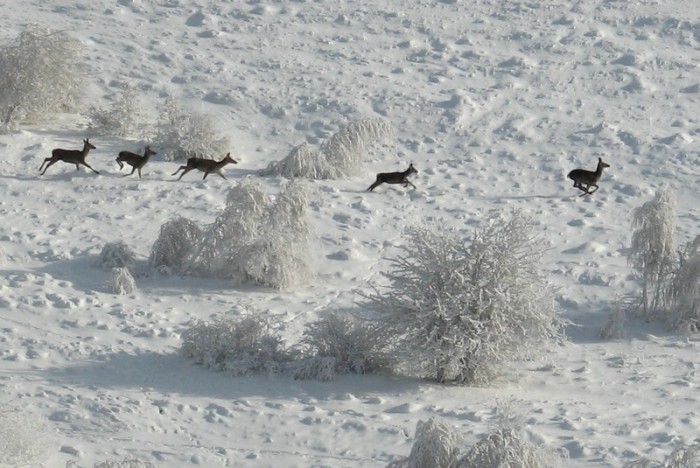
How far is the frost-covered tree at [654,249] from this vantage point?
18.5 m

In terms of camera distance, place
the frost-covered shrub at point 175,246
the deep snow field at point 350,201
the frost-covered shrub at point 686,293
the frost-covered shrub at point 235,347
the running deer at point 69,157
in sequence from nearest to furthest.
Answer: the deep snow field at point 350,201 → the frost-covered shrub at point 235,347 → the frost-covered shrub at point 686,293 → the frost-covered shrub at point 175,246 → the running deer at point 69,157

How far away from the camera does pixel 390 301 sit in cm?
1562

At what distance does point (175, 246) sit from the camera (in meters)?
19.0

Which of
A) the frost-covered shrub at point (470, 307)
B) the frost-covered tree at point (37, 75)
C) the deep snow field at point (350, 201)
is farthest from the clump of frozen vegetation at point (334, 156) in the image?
the frost-covered shrub at point (470, 307)

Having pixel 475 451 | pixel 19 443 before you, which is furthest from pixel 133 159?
pixel 475 451

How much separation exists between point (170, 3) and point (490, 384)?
18384mm

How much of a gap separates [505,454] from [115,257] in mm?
8983

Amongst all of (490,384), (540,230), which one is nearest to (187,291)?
(490,384)

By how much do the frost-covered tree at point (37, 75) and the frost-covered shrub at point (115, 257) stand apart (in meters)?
6.08

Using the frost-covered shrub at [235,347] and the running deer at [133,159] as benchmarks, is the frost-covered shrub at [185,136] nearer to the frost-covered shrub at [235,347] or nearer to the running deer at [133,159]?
the running deer at [133,159]

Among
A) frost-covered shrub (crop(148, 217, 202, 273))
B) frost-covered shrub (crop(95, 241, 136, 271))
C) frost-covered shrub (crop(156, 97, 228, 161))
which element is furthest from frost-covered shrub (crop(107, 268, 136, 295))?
frost-covered shrub (crop(156, 97, 228, 161))

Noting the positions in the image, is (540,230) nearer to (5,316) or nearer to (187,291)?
(187,291)

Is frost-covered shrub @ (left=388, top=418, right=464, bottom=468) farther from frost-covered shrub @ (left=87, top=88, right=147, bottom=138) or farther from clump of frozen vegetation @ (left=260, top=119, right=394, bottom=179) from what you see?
frost-covered shrub @ (left=87, top=88, right=147, bottom=138)

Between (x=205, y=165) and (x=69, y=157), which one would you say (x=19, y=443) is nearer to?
(x=69, y=157)
